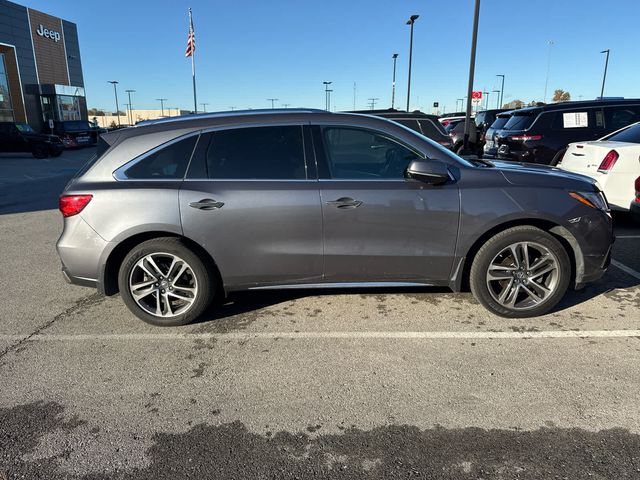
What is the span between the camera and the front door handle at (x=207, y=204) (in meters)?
3.63

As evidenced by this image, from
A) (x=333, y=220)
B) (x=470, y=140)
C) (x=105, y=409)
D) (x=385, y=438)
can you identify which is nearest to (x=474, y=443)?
(x=385, y=438)

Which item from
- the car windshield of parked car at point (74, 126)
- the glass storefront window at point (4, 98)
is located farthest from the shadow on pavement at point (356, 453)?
the glass storefront window at point (4, 98)

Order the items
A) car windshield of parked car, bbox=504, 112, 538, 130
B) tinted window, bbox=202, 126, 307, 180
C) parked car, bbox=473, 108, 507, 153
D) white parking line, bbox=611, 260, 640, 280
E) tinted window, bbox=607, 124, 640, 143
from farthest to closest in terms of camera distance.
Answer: parked car, bbox=473, 108, 507, 153
car windshield of parked car, bbox=504, 112, 538, 130
tinted window, bbox=607, 124, 640, 143
white parking line, bbox=611, 260, 640, 280
tinted window, bbox=202, 126, 307, 180

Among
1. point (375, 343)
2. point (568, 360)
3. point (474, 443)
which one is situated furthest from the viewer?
point (375, 343)

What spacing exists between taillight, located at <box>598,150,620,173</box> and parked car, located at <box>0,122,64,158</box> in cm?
2494

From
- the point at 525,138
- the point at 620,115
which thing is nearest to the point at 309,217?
the point at 525,138

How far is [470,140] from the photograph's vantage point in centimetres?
1594

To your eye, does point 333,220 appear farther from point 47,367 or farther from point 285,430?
point 47,367

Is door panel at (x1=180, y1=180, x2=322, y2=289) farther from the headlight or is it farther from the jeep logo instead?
the jeep logo

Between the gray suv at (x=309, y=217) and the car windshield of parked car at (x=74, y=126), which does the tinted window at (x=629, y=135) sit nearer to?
the gray suv at (x=309, y=217)

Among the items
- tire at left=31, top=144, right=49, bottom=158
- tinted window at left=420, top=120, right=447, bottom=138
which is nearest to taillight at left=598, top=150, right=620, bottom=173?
tinted window at left=420, top=120, right=447, bottom=138

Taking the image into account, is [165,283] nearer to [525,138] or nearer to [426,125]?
[426,125]

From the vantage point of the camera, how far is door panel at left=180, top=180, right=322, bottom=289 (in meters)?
3.63

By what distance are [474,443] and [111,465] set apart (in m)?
1.90
